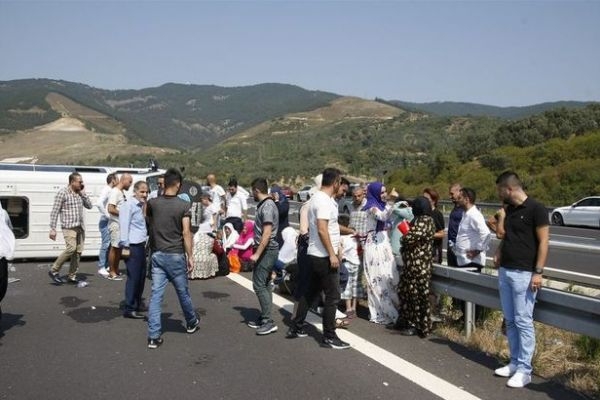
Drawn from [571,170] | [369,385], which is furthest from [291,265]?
[571,170]

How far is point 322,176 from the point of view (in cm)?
677

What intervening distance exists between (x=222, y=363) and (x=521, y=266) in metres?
3.01

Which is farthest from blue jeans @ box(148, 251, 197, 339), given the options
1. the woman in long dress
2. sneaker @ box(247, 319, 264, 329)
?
the woman in long dress

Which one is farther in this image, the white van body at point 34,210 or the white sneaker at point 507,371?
the white van body at point 34,210

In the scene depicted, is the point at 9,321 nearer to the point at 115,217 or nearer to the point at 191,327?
the point at 191,327

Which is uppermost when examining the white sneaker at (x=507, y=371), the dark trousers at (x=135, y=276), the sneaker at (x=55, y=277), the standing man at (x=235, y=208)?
the standing man at (x=235, y=208)

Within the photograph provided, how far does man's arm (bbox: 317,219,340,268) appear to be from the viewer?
6.52 m

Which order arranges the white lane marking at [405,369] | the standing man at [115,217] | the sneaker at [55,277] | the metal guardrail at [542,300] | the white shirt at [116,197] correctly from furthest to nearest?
the white shirt at [116,197] → the standing man at [115,217] → the sneaker at [55,277] → the metal guardrail at [542,300] → the white lane marking at [405,369]

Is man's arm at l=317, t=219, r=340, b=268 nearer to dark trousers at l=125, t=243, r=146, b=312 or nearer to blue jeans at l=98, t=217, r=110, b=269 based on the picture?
dark trousers at l=125, t=243, r=146, b=312

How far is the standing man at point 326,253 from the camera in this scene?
6559mm

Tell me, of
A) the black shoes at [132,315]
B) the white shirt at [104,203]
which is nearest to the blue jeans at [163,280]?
the black shoes at [132,315]

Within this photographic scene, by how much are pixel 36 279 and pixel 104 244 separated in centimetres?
134

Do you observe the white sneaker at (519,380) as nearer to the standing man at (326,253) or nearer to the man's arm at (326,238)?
the standing man at (326,253)

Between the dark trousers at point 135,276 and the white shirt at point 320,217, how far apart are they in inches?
106
